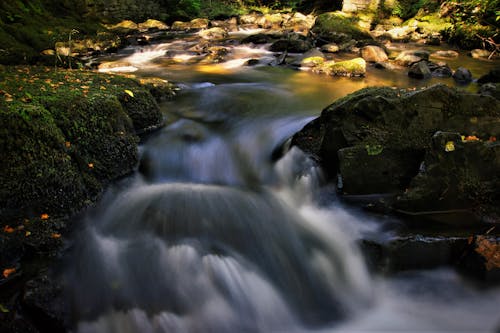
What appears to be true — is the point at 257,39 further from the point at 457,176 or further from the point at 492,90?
the point at 457,176

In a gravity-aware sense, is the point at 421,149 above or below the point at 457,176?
above

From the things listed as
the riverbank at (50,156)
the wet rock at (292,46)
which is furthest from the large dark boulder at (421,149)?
the wet rock at (292,46)

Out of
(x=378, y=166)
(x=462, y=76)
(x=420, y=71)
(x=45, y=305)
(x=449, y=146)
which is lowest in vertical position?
(x=462, y=76)

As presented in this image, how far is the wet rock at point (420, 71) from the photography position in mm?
11195

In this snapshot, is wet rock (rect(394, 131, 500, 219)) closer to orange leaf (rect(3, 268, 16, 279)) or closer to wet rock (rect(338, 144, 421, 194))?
wet rock (rect(338, 144, 421, 194))

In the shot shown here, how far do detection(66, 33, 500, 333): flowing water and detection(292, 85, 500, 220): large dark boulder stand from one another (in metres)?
0.58

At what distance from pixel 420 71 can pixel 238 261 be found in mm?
10217

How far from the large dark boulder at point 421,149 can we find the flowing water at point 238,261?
0.58m

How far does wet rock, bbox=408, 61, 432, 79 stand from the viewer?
441 inches

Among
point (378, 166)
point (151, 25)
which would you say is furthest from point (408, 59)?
point (151, 25)

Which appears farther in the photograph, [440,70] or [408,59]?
[408,59]

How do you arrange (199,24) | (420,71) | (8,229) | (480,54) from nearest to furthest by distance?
(8,229), (420,71), (480,54), (199,24)

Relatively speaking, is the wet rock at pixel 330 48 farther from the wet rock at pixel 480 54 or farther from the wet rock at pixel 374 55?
the wet rock at pixel 480 54

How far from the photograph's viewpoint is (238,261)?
385 centimetres
